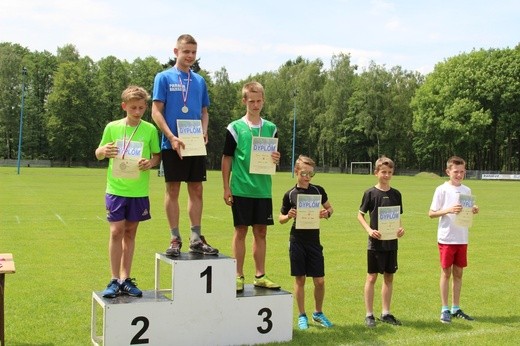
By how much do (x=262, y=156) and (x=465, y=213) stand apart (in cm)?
267

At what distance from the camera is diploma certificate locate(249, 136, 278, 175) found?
623 centimetres

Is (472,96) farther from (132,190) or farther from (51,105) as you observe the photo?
(132,190)

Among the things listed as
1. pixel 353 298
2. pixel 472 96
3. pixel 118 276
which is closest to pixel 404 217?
pixel 353 298

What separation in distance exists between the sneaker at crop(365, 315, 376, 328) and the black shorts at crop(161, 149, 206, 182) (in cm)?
249

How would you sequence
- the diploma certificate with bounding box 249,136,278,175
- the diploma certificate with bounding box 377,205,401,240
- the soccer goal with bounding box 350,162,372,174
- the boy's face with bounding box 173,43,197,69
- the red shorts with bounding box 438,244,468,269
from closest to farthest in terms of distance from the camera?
the boy's face with bounding box 173,43,197,69 < the diploma certificate with bounding box 249,136,278,175 < the diploma certificate with bounding box 377,205,401,240 < the red shorts with bounding box 438,244,468,269 < the soccer goal with bounding box 350,162,372,174

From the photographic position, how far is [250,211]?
6324 millimetres

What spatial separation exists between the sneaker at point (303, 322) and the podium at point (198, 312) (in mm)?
417

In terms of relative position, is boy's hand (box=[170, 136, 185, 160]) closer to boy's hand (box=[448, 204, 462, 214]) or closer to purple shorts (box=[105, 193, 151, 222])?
purple shorts (box=[105, 193, 151, 222])

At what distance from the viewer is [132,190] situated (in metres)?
5.73

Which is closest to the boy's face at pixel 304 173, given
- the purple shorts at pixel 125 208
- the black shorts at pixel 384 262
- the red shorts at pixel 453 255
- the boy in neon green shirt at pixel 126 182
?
the black shorts at pixel 384 262

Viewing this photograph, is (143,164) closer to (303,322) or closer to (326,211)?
(326,211)

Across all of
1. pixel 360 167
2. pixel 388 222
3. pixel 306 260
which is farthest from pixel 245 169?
pixel 360 167

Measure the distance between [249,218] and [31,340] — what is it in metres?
2.54

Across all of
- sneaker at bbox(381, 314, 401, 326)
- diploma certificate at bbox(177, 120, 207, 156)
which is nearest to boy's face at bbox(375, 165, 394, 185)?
sneaker at bbox(381, 314, 401, 326)
